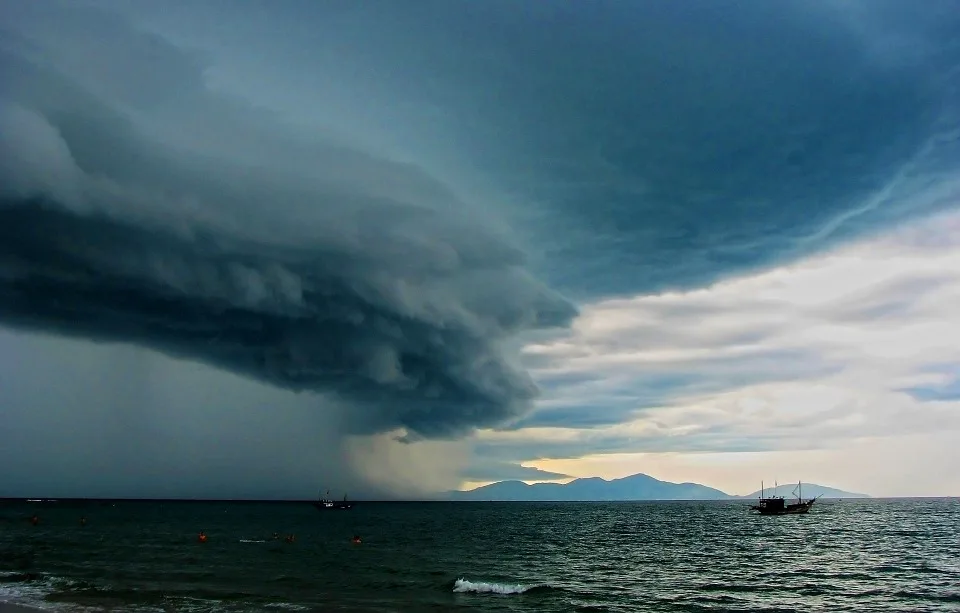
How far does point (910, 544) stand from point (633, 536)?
141 feet

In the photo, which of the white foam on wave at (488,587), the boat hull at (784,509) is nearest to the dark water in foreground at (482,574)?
the white foam on wave at (488,587)

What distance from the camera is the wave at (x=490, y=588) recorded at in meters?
51.0

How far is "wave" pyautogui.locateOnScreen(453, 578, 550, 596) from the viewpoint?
167ft

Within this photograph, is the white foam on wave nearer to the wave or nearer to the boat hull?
the wave

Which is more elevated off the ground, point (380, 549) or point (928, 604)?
point (928, 604)

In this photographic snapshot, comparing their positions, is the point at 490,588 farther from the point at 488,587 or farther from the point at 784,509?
the point at 784,509

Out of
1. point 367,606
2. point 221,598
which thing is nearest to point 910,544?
point 367,606

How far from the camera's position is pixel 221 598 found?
46.6 meters

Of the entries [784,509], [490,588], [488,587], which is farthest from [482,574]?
[784,509]

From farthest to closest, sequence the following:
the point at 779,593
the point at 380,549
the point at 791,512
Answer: the point at 791,512, the point at 380,549, the point at 779,593

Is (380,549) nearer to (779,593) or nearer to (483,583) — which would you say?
(483,583)

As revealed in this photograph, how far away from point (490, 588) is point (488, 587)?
0.33 meters

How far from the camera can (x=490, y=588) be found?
5194 cm

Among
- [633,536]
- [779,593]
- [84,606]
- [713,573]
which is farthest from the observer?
[633,536]
